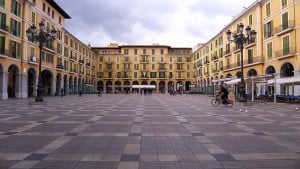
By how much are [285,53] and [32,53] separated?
107 ft

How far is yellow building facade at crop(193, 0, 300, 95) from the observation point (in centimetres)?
2745

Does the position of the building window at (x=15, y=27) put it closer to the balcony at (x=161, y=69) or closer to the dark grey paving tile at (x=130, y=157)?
the dark grey paving tile at (x=130, y=157)

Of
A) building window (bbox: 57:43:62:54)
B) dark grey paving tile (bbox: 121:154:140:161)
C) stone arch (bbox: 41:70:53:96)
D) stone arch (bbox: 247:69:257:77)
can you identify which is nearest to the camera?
dark grey paving tile (bbox: 121:154:140:161)

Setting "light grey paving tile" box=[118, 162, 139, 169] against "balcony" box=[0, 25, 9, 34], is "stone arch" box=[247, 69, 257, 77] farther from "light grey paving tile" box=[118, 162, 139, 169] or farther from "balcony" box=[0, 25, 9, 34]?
"light grey paving tile" box=[118, 162, 139, 169]

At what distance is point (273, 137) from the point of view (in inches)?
297

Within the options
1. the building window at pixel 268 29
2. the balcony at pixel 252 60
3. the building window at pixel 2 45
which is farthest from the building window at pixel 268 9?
the building window at pixel 2 45

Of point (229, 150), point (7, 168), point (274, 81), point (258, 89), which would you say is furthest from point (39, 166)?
point (258, 89)

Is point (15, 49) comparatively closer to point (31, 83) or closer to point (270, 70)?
point (31, 83)

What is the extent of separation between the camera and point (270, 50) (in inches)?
1289

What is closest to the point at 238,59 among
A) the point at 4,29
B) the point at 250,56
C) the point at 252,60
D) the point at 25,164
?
the point at 250,56

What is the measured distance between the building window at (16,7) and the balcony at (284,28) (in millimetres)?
31622

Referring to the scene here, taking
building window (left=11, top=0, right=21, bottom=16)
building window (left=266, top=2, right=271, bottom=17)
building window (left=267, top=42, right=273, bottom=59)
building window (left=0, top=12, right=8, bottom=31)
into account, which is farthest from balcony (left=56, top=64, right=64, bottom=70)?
building window (left=266, top=2, right=271, bottom=17)

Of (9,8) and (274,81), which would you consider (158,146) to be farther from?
(9,8)

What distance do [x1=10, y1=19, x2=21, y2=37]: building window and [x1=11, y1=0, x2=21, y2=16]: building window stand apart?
1154 millimetres
